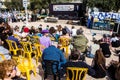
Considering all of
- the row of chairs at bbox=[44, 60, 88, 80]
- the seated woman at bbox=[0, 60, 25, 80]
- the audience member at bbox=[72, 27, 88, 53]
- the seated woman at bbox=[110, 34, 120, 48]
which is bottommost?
the seated woman at bbox=[110, 34, 120, 48]

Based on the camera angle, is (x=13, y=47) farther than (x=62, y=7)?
No

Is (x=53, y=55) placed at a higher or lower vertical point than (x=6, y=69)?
lower

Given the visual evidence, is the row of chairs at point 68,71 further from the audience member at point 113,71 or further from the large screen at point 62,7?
the large screen at point 62,7

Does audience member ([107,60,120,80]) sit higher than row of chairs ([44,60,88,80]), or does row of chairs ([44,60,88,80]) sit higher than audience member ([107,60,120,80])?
row of chairs ([44,60,88,80])

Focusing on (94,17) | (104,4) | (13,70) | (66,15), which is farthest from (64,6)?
(13,70)

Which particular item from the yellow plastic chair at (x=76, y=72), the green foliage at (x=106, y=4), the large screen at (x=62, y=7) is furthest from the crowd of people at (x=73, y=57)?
the green foliage at (x=106, y=4)

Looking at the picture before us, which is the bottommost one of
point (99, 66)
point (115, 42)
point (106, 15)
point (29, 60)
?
point (106, 15)

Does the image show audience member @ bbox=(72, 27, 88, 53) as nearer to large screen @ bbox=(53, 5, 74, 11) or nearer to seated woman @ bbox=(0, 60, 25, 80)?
seated woman @ bbox=(0, 60, 25, 80)

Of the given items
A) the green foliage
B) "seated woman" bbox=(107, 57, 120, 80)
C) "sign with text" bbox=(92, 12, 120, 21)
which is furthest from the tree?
"seated woman" bbox=(107, 57, 120, 80)

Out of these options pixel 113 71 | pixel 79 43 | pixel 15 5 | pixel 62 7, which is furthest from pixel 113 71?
pixel 15 5

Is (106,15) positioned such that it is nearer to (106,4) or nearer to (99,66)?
(99,66)

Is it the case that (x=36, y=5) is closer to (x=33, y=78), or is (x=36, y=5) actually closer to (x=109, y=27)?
(x=109, y=27)

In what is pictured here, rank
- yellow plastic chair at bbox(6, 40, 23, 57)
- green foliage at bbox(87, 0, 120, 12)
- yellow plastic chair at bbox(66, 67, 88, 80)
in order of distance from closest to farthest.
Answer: yellow plastic chair at bbox(66, 67, 88, 80), yellow plastic chair at bbox(6, 40, 23, 57), green foliage at bbox(87, 0, 120, 12)

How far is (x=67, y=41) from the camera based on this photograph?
428 inches
